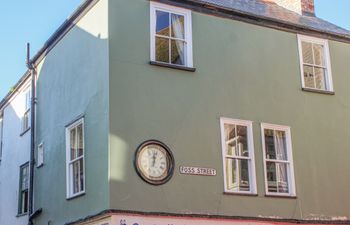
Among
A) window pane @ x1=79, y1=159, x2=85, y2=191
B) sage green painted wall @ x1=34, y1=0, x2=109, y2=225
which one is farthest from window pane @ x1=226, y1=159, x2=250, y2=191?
→ window pane @ x1=79, y1=159, x2=85, y2=191

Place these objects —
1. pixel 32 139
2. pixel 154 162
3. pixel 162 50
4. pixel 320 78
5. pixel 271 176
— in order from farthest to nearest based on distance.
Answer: pixel 32 139 < pixel 320 78 < pixel 271 176 < pixel 162 50 < pixel 154 162

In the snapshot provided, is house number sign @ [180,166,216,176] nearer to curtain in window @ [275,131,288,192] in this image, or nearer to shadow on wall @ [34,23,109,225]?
shadow on wall @ [34,23,109,225]

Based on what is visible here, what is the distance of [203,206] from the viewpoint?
493 inches

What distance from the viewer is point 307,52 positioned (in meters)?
15.7

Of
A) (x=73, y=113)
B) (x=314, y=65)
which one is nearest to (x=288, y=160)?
(x=314, y=65)

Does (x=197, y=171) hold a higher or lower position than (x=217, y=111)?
lower

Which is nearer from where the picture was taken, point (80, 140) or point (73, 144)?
point (80, 140)

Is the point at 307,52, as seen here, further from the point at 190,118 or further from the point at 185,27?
the point at 190,118

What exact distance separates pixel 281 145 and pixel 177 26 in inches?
155

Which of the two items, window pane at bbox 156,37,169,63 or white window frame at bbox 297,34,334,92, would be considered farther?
white window frame at bbox 297,34,334,92

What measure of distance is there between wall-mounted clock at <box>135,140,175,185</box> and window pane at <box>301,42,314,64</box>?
533cm

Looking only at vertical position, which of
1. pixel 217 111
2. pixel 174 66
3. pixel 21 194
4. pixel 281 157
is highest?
pixel 174 66

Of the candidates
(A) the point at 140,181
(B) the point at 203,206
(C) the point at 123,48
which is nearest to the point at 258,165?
(B) the point at 203,206

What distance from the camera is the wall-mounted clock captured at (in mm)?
12008
